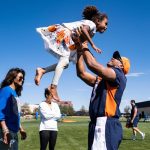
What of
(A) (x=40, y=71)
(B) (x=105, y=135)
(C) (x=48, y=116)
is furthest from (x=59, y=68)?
(C) (x=48, y=116)

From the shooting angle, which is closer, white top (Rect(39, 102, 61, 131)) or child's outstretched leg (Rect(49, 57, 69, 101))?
child's outstretched leg (Rect(49, 57, 69, 101))

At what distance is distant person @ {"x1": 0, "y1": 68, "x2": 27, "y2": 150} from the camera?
20.7 feet

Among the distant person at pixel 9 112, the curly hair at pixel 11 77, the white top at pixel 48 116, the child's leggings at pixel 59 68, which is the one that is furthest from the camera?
the white top at pixel 48 116

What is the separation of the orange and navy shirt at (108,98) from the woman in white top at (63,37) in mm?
588

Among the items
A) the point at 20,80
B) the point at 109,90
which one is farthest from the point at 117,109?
the point at 20,80

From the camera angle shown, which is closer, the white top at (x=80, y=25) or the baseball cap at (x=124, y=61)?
the white top at (x=80, y=25)

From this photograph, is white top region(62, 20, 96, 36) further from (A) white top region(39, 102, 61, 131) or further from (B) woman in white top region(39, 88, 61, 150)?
(A) white top region(39, 102, 61, 131)

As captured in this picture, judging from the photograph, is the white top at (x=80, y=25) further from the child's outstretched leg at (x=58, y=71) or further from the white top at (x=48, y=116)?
the white top at (x=48, y=116)

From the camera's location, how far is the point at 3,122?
6.30 m

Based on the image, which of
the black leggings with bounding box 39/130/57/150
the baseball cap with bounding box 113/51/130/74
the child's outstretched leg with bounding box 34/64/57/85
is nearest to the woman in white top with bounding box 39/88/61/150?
the black leggings with bounding box 39/130/57/150

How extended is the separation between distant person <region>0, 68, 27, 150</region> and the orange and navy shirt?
155cm

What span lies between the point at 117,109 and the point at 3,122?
190 centimetres

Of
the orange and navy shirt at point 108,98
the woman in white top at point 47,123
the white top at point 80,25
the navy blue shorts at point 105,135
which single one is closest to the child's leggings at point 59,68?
the white top at point 80,25

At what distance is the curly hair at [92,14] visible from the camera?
558 centimetres
